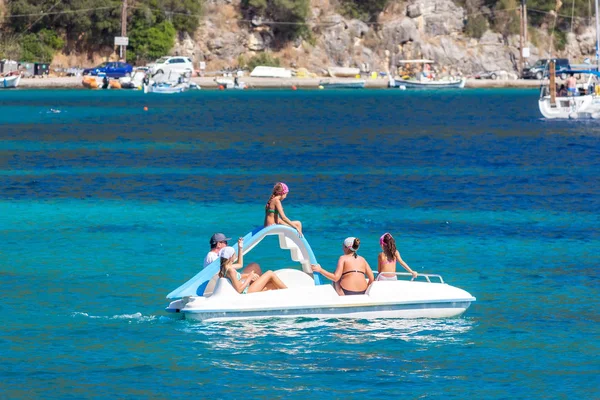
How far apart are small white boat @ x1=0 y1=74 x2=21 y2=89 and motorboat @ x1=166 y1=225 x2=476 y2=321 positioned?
10020 cm

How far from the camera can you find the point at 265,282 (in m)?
17.2

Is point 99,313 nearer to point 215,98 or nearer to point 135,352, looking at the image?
point 135,352

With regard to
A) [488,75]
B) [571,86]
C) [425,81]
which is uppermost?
[488,75]

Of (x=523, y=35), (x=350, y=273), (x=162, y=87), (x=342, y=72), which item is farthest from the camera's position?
(x=523, y=35)

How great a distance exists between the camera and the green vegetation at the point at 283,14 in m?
127

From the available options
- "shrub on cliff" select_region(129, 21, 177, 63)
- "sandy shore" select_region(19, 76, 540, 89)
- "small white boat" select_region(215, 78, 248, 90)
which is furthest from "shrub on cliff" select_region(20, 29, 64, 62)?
"small white boat" select_region(215, 78, 248, 90)

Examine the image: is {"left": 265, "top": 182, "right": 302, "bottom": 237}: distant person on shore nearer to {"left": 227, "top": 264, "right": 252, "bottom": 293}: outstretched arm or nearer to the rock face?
{"left": 227, "top": 264, "right": 252, "bottom": 293}: outstretched arm

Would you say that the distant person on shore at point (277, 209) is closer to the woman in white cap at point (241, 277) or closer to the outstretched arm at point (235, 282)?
the woman in white cap at point (241, 277)

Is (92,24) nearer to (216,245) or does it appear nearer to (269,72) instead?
(269,72)

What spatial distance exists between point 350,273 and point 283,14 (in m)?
113

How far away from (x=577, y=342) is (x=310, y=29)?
11898cm

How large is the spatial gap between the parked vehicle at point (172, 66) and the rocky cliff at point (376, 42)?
333 inches

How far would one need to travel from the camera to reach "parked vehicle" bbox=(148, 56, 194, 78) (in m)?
114

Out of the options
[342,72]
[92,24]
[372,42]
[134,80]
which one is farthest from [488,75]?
[92,24]
